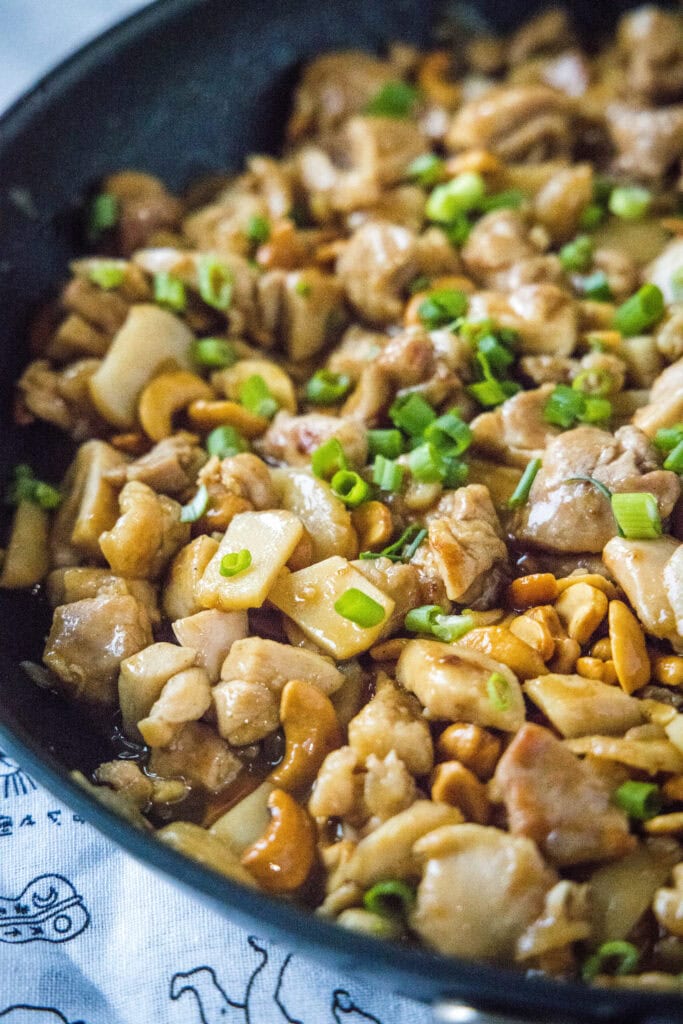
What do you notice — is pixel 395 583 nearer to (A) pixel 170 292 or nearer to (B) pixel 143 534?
(B) pixel 143 534

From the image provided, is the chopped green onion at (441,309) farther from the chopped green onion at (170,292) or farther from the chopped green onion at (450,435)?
the chopped green onion at (170,292)

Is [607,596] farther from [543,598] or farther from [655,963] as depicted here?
[655,963]

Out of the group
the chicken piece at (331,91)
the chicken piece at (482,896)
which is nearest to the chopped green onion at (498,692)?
the chicken piece at (482,896)

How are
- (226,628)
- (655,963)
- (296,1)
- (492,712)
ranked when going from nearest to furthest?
(655,963), (492,712), (226,628), (296,1)

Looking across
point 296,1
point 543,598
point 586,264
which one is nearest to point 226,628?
point 543,598

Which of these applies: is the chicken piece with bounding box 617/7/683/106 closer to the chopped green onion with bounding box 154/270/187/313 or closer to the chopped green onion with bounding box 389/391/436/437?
the chopped green onion with bounding box 389/391/436/437
